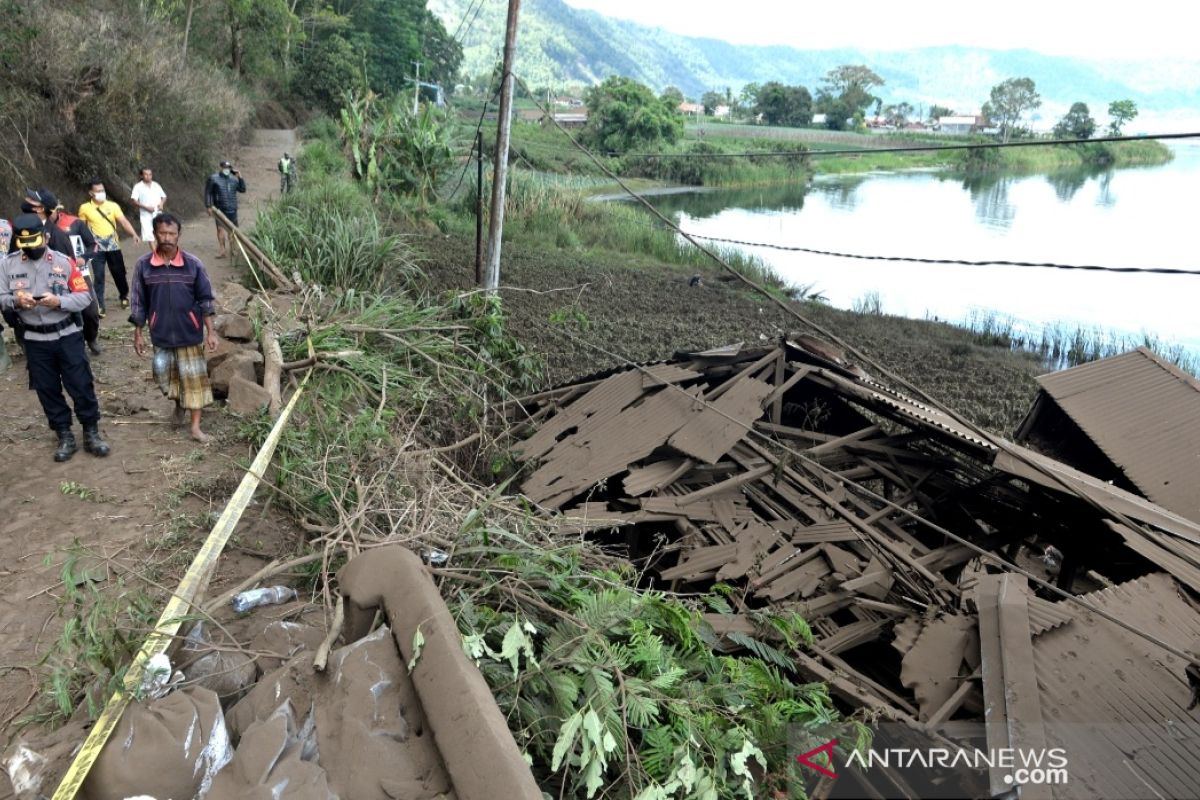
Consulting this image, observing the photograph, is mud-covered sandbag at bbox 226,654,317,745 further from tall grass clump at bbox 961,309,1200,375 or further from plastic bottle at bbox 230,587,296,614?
tall grass clump at bbox 961,309,1200,375

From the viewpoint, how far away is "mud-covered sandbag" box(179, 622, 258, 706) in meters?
2.84

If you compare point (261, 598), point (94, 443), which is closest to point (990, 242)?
point (94, 443)

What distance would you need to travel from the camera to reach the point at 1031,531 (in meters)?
5.46

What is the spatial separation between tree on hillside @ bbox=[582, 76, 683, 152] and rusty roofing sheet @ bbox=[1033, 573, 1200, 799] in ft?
129

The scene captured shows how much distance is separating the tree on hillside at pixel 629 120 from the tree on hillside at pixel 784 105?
1370 inches

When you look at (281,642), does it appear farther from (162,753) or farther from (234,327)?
(234,327)

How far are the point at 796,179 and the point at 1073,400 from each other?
40.5 meters

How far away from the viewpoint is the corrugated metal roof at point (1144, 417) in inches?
202

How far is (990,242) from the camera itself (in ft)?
83.6

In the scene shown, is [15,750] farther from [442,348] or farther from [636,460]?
[442,348]

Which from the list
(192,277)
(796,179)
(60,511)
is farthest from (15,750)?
(796,179)

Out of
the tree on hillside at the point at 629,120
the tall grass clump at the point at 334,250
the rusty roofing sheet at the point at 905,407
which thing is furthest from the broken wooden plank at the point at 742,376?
the tree on hillside at the point at 629,120

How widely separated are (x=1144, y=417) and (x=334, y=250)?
331 inches

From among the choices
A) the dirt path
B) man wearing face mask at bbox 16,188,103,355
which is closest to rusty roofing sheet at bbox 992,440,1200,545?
the dirt path
